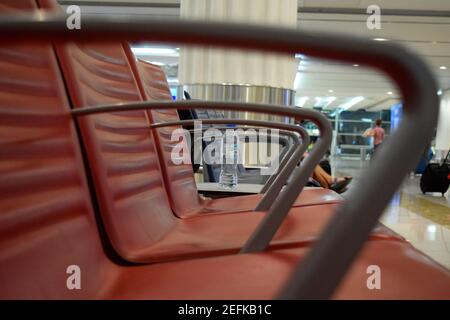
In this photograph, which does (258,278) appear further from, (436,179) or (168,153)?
(436,179)

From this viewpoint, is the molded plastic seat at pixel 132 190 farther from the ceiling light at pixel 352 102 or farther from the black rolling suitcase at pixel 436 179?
the ceiling light at pixel 352 102

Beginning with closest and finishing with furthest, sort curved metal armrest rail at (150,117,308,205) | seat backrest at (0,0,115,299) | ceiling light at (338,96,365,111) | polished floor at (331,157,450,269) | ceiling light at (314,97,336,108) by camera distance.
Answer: seat backrest at (0,0,115,299) < curved metal armrest rail at (150,117,308,205) < polished floor at (331,157,450,269) < ceiling light at (338,96,365,111) < ceiling light at (314,97,336,108)

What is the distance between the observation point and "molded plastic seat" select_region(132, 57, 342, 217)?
1.41 metres

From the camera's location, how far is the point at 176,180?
1535 millimetres

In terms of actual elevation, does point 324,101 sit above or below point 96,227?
above

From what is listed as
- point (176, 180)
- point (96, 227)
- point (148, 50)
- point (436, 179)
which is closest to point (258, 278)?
point (96, 227)

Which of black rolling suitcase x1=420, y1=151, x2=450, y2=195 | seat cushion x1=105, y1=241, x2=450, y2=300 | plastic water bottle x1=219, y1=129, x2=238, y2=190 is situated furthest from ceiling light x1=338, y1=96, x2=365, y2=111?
seat cushion x1=105, y1=241, x2=450, y2=300

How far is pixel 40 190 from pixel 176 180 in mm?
908

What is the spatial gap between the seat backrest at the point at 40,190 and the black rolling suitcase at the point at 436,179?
6.45 m

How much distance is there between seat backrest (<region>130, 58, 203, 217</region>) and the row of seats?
0.98 ft

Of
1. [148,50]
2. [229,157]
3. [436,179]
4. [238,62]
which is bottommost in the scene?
[436,179]

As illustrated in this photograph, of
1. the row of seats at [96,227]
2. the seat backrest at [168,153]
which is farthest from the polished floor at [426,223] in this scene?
the row of seats at [96,227]

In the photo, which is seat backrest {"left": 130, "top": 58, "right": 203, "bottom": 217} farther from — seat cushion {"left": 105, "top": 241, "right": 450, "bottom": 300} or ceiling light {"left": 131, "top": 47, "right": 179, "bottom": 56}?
seat cushion {"left": 105, "top": 241, "right": 450, "bottom": 300}
